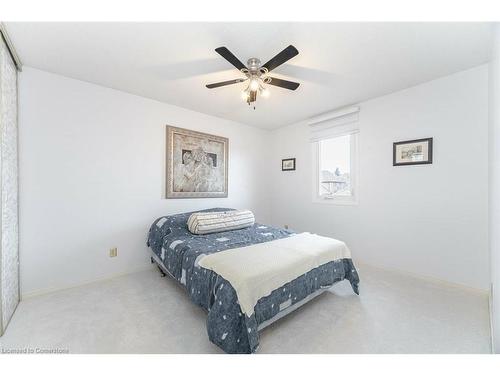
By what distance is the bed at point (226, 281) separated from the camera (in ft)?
4.39

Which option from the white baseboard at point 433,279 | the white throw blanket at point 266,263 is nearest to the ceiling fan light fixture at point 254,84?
the white throw blanket at point 266,263

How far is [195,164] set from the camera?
332cm

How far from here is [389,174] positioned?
278cm

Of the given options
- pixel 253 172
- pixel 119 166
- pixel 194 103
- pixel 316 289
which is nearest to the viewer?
pixel 316 289

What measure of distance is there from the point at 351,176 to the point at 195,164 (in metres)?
2.45

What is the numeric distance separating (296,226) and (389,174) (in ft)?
5.74

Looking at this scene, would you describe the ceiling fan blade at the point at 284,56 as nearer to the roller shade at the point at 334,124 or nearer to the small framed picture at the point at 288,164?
the roller shade at the point at 334,124

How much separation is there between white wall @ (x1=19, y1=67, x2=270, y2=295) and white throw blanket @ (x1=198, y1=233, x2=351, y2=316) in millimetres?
1620

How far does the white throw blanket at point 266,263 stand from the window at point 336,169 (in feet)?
4.55

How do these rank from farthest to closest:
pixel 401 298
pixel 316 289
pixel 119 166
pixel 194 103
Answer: pixel 194 103
pixel 119 166
pixel 401 298
pixel 316 289

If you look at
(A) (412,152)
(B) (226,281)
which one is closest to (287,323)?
(B) (226,281)

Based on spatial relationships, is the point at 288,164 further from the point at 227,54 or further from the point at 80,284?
the point at 80,284

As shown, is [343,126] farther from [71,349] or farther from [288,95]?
[71,349]

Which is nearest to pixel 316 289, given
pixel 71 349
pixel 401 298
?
pixel 401 298
